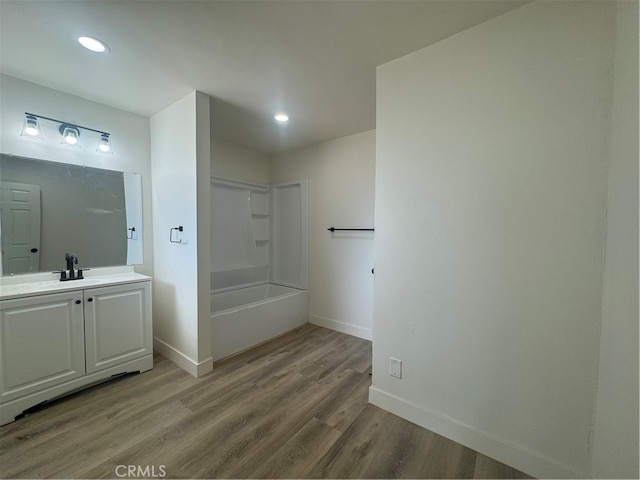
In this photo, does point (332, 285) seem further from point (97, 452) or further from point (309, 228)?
point (97, 452)

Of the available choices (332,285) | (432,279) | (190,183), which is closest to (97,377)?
(190,183)

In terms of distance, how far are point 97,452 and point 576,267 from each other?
2.65 metres

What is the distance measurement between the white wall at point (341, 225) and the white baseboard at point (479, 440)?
1.21 metres

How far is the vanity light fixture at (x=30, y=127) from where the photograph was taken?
1.91 m

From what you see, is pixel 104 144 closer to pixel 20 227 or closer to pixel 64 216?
pixel 64 216

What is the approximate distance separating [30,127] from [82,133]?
1.03 ft

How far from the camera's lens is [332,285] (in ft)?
10.5

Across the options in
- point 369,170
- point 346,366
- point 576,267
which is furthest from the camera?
point 369,170

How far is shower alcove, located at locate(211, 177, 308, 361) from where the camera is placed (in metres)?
3.17

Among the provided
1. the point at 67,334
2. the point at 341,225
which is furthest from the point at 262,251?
the point at 67,334

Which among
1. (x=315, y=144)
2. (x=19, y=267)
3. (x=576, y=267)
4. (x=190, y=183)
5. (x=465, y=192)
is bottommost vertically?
(x=19, y=267)

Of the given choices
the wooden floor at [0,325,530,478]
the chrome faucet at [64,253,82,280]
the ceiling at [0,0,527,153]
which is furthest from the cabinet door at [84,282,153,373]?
the ceiling at [0,0,527,153]

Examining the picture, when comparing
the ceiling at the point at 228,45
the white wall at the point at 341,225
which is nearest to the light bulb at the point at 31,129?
the ceiling at the point at 228,45

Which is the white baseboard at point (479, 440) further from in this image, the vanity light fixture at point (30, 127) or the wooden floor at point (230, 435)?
the vanity light fixture at point (30, 127)
